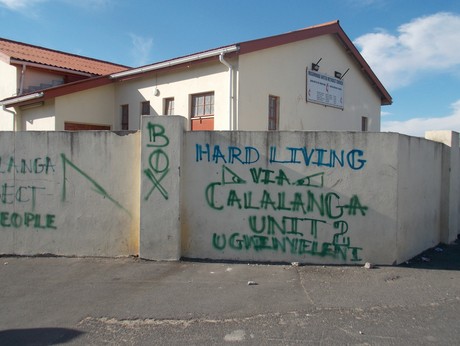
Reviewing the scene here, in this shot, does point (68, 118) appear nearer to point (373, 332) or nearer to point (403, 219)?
point (403, 219)

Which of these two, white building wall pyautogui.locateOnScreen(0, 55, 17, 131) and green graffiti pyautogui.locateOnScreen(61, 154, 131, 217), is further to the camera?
white building wall pyautogui.locateOnScreen(0, 55, 17, 131)

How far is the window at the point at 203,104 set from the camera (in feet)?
35.8

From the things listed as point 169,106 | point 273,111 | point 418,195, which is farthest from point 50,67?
point 418,195

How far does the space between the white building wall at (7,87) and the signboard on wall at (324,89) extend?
9.23 metres

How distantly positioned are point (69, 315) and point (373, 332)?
3.05 m

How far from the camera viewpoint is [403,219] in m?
6.36

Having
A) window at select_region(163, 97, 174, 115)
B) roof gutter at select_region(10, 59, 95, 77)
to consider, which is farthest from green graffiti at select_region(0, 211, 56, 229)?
roof gutter at select_region(10, 59, 95, 77)

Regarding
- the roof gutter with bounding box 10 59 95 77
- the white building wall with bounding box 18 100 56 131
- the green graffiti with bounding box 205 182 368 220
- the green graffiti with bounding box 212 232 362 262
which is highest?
the roof gutter with bounding box 10 59 95 77

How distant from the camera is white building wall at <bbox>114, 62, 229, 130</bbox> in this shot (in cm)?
1045

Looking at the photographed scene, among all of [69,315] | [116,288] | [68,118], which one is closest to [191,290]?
[116,288]

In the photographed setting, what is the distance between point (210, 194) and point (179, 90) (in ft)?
19.1

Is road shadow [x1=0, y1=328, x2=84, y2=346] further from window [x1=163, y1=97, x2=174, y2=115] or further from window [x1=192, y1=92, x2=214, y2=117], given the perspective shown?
window [x1=163, y1=97, x2=174, y2=115]

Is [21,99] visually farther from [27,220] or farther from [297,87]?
[297,87]

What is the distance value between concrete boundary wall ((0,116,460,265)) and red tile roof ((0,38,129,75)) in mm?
7988
